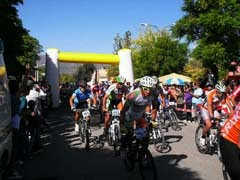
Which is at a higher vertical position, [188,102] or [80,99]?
[80,99]

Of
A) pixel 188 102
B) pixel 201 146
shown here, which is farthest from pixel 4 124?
pixel 188 102

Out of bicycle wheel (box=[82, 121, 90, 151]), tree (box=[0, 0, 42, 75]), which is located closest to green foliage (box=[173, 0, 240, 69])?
tree (box=[0, 0, 42, 75])

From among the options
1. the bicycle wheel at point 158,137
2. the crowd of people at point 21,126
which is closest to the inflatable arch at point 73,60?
the bicycle wheel at point 158,137

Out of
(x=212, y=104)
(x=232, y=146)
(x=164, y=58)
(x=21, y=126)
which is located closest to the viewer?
(x=232, y=146)

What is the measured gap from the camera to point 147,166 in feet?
23.7

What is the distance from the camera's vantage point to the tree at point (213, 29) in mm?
34469

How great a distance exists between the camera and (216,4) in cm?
3588

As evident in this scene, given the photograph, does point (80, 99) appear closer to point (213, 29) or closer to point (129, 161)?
point (129, 161)

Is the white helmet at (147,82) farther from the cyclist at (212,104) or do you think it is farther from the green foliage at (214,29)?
the green foliage at (214,29)

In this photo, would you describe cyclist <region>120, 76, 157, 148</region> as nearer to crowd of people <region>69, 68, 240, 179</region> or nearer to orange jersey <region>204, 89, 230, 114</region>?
crowd of people <region>69, 68, 240, 179</region>

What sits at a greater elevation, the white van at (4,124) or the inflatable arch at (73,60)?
the inflatable arch at (73,60)

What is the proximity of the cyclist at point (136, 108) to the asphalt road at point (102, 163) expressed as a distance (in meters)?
0.87

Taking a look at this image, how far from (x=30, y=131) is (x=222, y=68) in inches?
1118

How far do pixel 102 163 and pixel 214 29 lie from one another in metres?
27.8
